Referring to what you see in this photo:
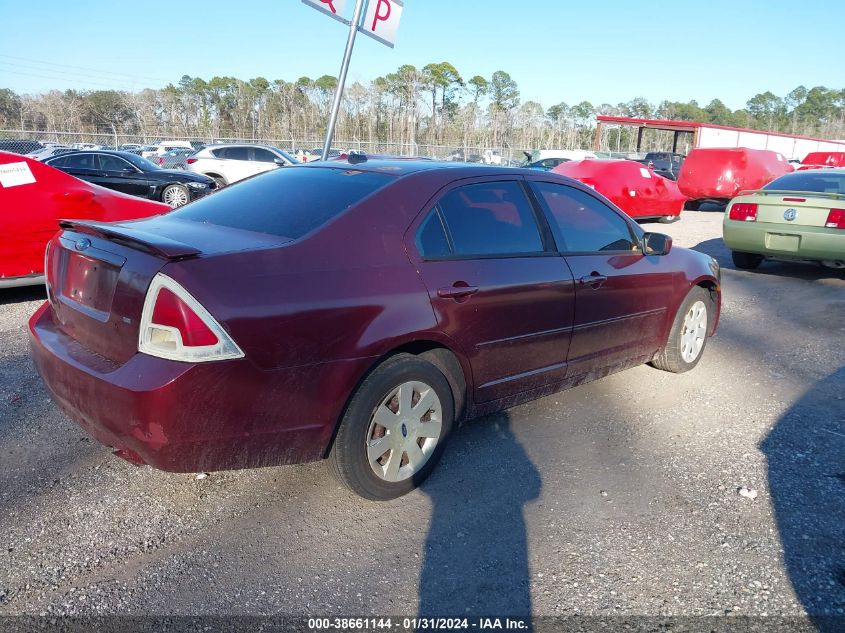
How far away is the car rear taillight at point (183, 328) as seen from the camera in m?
2.49

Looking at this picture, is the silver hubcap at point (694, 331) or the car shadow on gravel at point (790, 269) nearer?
the silver hubcap at point (694, 331)

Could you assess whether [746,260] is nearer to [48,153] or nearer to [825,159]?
[48,153]

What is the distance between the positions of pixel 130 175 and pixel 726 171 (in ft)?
48.2

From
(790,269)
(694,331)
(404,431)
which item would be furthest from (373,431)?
(790,269)

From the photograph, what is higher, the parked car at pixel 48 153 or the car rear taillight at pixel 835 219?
the parked car at pixel 48 153

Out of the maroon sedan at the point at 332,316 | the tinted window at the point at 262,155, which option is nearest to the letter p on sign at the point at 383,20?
the maroon sedan at the point at 332,316

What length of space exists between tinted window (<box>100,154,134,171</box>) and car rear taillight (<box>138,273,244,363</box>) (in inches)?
521

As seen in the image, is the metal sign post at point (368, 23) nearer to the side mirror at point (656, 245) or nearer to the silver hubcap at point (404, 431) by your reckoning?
the side mirror at point (656, 245)

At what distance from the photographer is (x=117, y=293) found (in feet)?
8.91

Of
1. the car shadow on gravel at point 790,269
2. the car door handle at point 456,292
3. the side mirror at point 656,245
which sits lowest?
the car shadow on gravel at point 790,269

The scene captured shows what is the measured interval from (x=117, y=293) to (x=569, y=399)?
2.97 m

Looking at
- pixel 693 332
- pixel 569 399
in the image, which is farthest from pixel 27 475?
pixel 693 332

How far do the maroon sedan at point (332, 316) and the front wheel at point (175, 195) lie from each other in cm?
1139

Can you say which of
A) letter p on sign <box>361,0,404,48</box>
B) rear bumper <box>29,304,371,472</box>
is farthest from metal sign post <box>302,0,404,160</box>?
rear bumper <box>29,304,371,472</box>
